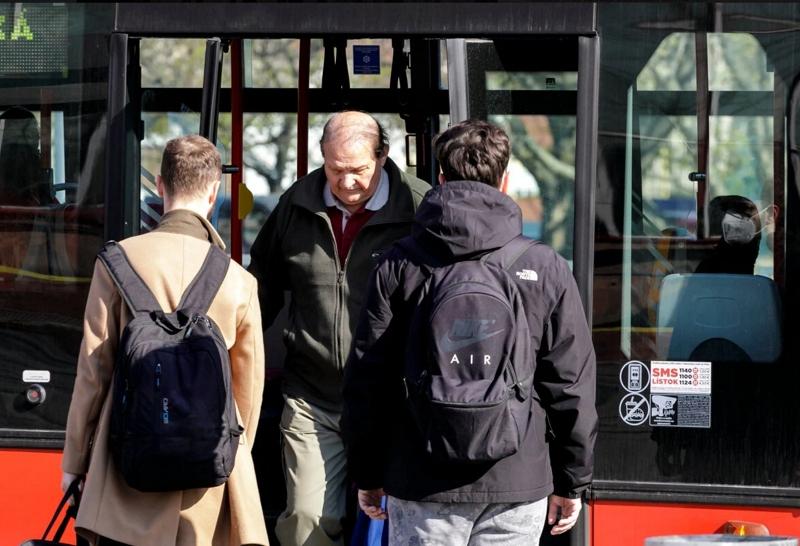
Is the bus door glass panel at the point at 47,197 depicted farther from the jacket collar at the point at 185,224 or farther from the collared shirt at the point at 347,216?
the jacket collar at the point at 185,224

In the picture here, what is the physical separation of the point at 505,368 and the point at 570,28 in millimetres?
1459

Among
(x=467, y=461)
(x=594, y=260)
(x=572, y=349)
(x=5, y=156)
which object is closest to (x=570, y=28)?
(x=594, y=260)

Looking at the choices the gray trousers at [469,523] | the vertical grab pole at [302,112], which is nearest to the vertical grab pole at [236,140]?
the vertical grab pole at [302,112]

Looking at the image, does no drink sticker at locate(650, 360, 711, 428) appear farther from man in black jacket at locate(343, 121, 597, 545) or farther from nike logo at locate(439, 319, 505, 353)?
nike logo at locate(439, 319, 505, 353)

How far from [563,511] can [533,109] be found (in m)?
1.52

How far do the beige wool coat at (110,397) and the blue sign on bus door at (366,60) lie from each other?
96.4 inches

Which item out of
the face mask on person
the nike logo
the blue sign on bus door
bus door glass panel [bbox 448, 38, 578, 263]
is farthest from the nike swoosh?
the blue sign on bus door

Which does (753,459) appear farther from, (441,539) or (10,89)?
(10,89)

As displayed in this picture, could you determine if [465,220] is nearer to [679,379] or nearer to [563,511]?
[563,511]

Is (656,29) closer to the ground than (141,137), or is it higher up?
higher up

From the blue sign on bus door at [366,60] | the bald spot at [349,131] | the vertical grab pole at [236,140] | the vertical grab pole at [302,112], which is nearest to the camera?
the bald spot at [349,131]

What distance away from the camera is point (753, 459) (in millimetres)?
3799

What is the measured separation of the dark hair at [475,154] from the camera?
2.96 meters

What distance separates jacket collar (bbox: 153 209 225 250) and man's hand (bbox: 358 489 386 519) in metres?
0.78
